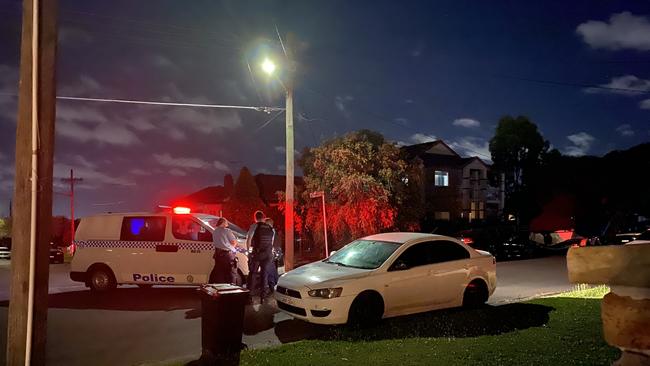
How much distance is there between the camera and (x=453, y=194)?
3922 cm

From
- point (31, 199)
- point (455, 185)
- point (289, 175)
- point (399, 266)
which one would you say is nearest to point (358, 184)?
point (289, 175)

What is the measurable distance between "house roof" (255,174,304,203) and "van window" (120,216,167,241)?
2692 cm

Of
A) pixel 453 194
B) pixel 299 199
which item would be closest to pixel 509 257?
pixel 299 199

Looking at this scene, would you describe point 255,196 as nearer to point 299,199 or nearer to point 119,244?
point 299,199

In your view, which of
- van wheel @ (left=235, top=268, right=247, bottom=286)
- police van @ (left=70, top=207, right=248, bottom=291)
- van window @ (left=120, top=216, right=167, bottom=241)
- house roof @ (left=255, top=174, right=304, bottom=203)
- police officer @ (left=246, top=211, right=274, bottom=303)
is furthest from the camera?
house roof @ (left=255, top=174, right=304, bottom=203)

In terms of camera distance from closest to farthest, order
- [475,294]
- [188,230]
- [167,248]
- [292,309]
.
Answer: [292,309], [475,294], [167,248], [188,230]

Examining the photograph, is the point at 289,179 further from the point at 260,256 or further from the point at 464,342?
the point at 464,342

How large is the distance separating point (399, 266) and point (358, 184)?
12.4 metres

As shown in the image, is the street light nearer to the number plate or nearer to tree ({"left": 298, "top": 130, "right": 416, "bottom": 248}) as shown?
tree ({"left": 298, "top": 130, "right": 416, "bottom": 248})

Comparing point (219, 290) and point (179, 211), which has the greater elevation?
point (179, 211)

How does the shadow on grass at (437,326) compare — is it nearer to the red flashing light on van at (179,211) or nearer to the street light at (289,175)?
the red flashing light on van at (179,211)

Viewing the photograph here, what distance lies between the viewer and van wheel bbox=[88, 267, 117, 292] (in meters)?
12.2

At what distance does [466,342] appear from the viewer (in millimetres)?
6949

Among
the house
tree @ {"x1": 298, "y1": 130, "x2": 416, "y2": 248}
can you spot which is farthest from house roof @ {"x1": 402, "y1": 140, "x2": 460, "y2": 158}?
tree @ {"x1": 298, "y1": 130, "x2": 416, "y2": 248}
